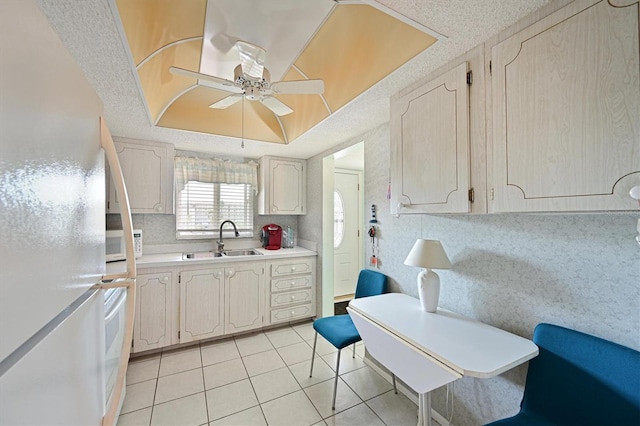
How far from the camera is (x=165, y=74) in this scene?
202cm

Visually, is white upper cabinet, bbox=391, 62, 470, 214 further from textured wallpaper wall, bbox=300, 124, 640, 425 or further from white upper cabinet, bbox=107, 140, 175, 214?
white upper cabinet, bbox=107, 140, 175, 214

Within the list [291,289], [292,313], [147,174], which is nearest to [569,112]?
[291,289]

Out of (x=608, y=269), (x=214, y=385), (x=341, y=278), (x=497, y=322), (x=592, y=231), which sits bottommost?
(x=214, y=385)

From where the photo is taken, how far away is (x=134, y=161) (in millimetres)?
2826

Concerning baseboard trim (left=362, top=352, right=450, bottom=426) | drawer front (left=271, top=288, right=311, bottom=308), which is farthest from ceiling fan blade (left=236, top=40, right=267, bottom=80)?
baseboard trim (left=362, top=352, right=450, bottom=426)

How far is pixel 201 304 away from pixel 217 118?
199 centimetres

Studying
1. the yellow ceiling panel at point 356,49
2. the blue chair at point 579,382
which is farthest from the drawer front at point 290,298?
the blue chair at point 579,382

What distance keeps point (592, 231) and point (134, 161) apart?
3696 millimetres

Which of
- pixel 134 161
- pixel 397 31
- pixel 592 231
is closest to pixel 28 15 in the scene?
pixel 397 31

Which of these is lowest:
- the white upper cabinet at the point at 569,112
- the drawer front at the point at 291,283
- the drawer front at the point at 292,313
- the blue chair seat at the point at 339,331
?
the drawer front at the point at 292,313

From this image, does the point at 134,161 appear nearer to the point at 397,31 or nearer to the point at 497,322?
the point at 397,31

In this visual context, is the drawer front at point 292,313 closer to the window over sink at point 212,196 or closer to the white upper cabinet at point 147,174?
the window over sink at point 212,196

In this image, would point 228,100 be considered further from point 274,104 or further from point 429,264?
point 429,264

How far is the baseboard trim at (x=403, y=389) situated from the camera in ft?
5.99
